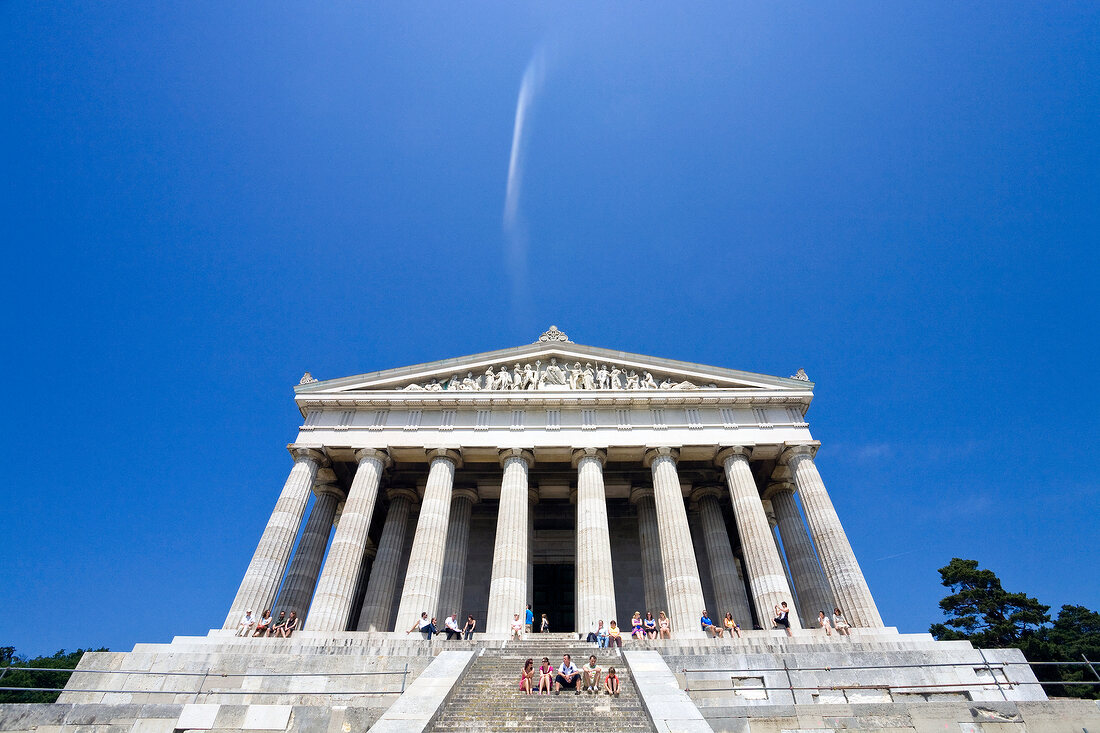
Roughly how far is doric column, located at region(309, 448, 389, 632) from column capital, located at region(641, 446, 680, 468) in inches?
551

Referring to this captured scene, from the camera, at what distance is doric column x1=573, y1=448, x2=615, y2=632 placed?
954 inches

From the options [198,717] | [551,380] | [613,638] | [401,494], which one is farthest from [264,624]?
[551,380]

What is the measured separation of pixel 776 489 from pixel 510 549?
16.2 meters

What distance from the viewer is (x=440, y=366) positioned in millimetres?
32656

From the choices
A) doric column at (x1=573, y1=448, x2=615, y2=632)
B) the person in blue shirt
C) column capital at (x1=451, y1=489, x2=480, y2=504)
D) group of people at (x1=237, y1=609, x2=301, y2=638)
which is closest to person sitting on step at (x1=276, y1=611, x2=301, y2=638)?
group of people at (x1=237, y1=609, x2=301, y2=638)

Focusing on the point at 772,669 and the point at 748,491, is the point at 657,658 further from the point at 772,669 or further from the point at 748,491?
the point at 748,491

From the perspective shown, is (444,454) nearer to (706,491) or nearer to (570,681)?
(706,491)

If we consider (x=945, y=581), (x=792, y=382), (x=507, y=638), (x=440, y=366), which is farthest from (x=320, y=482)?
(x=945, y=581)

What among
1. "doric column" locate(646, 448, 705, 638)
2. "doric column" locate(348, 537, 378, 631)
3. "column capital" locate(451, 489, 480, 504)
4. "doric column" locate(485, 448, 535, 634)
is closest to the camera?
"doric column" locate(646, 448, 705, 638)

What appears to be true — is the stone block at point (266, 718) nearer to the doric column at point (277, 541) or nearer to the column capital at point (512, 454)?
the doric column at point (277, 541)

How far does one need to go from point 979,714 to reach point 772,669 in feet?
16.0

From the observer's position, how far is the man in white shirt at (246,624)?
22823 mm

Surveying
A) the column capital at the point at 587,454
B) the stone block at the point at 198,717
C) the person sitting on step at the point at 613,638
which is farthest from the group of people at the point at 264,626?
the column capital at the point at 587,454

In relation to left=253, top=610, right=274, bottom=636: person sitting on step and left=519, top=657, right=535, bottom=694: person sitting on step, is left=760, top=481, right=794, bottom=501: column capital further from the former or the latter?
left=253, top=610, right=274, bottom=636: person sitting on step
